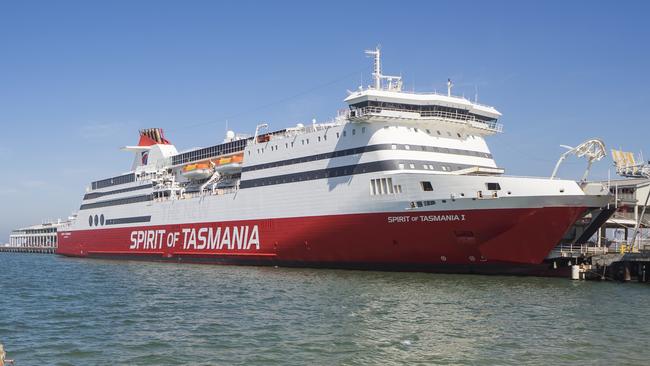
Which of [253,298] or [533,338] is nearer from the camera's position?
[533,338]

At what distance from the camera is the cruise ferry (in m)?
27.4

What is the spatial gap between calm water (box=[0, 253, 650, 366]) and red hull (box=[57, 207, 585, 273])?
109cm

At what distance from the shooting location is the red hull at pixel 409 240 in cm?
2711

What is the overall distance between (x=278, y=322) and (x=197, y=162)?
3014 centimetres

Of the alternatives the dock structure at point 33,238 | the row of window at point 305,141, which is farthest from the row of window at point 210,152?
the dock structure at point 33,238

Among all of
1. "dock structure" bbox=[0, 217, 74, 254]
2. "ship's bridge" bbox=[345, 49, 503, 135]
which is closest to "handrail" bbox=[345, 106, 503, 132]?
"ship's bridge" bbox=[345, 49, 503, 135]

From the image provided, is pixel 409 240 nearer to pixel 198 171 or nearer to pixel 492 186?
pixel 492 186

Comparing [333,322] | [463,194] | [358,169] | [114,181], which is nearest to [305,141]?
[358,169]

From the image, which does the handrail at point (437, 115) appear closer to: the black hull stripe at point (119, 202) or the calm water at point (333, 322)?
the calm water at point (333, 322)

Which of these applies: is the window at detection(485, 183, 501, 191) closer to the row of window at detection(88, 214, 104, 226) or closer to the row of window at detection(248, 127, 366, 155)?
the row of window at detection(248, 127, 366, 155)

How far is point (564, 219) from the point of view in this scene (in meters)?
26.6

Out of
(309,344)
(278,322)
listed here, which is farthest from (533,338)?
(278,322)

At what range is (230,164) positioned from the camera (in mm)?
41438

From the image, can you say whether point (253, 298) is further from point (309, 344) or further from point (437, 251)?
point (437, 251)
